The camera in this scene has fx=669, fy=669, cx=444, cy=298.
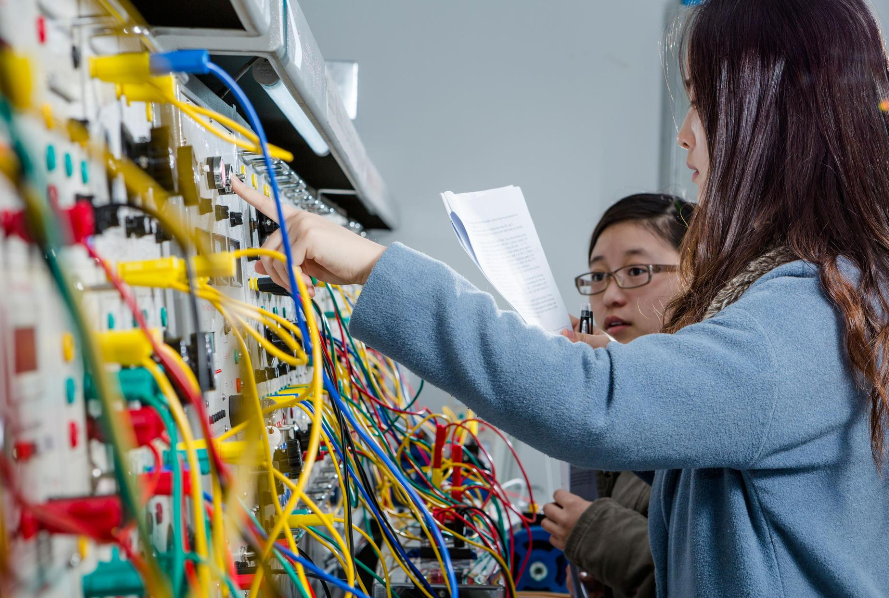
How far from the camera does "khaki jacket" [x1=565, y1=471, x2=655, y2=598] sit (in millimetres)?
1151

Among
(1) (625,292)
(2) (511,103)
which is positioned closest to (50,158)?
(1) (625,292)

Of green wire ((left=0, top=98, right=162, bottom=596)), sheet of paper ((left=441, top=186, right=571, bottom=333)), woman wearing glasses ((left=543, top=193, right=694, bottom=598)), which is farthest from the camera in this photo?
woman wearing glasses ((left=543, top=193, right=694, bottom=598))

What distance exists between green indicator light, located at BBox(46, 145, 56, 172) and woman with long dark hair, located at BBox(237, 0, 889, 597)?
8.8 inches

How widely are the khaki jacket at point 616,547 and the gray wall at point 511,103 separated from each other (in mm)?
1436

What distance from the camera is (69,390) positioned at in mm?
399

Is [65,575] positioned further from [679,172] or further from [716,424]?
[679,172]

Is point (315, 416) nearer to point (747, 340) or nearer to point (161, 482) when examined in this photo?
point (161, 482)

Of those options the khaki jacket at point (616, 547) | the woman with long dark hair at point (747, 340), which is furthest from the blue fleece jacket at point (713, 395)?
the khaki jacket at point (616, 547)

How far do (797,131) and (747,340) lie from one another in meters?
0.30

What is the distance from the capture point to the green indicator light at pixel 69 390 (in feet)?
1.30

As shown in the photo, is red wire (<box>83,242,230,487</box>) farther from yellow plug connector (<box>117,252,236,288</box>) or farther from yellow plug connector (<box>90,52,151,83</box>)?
yellow plug connector (<box>90,52,151,83</box>)

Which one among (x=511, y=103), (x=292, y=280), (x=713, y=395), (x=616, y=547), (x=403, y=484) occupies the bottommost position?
(x=616, y=547)

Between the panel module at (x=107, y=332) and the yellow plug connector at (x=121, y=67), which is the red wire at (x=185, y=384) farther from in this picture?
the yellow plug connector at (x=121, y=67)

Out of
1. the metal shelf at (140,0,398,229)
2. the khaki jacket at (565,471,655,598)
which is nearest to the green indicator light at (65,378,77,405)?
the metal shelf at (140,0,398,229)
